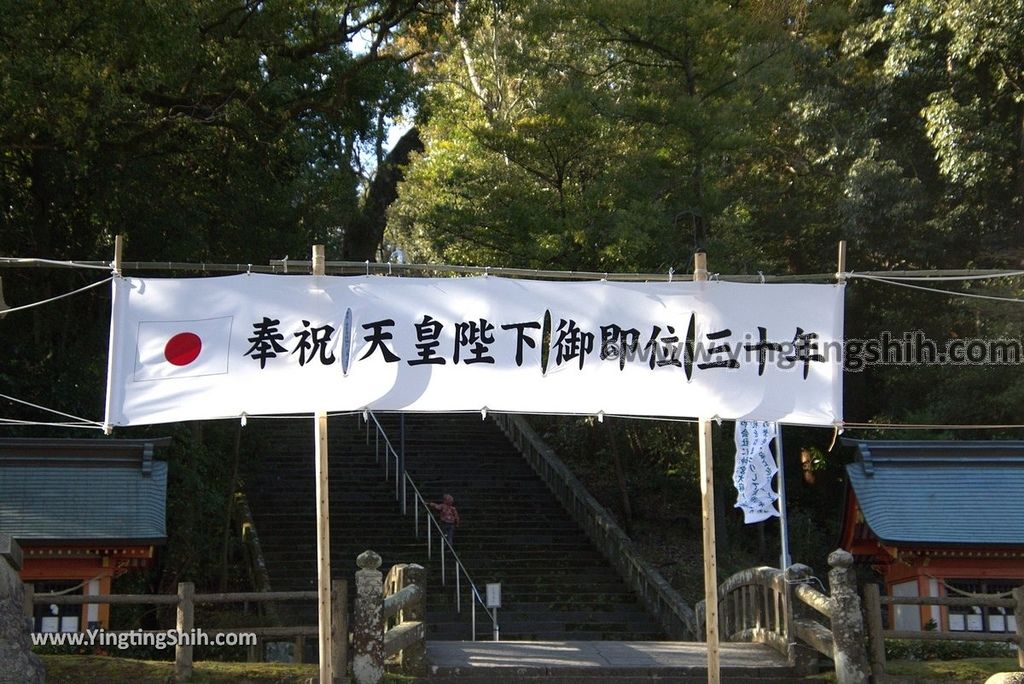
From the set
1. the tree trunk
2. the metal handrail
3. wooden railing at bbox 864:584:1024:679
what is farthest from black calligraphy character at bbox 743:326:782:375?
the tree trunk

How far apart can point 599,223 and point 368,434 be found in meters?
9.09

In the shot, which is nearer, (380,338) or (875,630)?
(380,338)

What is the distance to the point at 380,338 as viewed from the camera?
8.60m

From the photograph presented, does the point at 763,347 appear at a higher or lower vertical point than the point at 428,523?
higher

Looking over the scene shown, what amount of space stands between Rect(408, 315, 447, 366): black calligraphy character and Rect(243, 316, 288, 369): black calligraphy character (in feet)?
3.49

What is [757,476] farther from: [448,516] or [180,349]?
[180,349]

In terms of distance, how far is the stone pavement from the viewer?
10039mm

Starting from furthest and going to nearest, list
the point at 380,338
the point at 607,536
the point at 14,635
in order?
the point at 607,536
the point at 380,338
the point at 14,635

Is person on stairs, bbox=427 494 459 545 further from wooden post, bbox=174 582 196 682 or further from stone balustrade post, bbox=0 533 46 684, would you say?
stone balustrade post, bbox=0 533 46 684

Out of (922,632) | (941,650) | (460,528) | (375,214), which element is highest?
(375,214)

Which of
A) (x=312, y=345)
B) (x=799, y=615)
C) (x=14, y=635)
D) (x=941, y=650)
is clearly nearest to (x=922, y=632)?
(x=799, y=615)

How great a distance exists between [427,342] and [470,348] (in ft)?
1.16

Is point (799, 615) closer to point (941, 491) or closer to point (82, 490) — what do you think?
point (941, 491)

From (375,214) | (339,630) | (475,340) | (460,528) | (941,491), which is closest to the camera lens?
(475,340)
